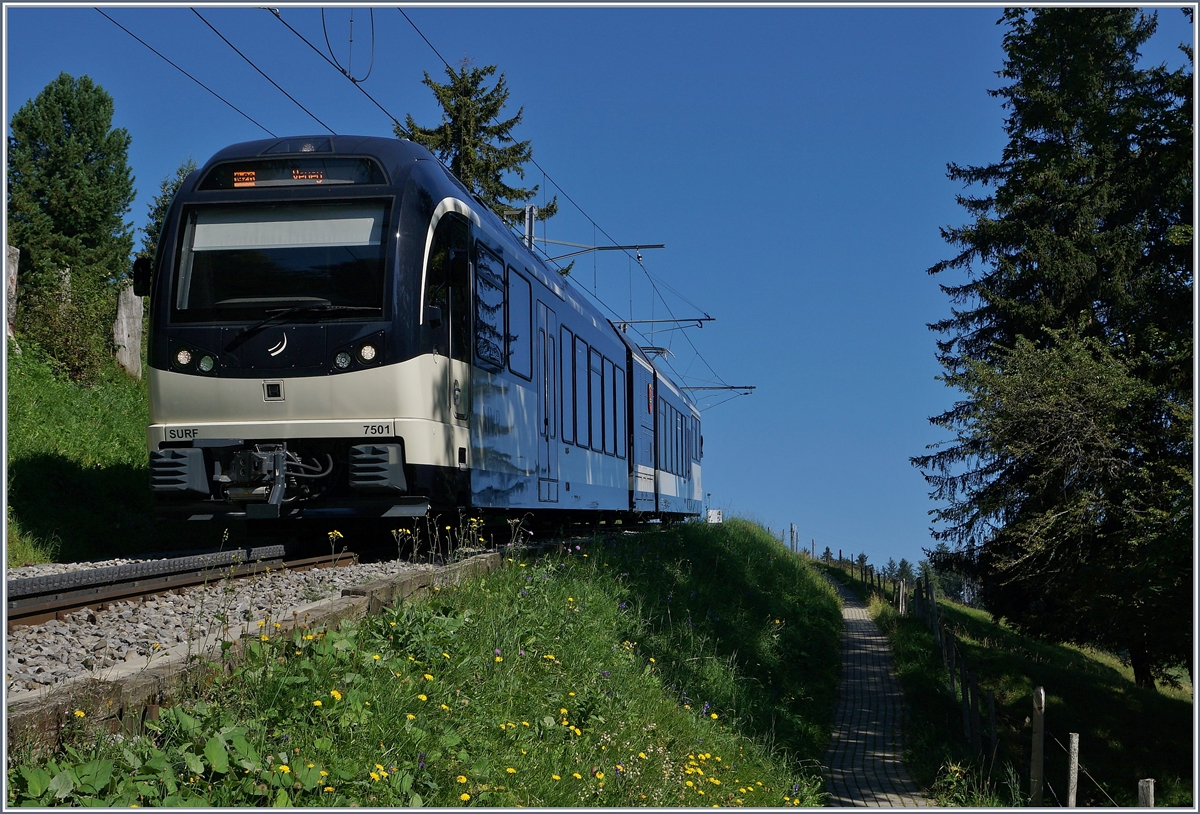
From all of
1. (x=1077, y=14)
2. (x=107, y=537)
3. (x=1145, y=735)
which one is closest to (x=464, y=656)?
(x=107, y=537)

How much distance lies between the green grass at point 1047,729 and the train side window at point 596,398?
20.3 ft

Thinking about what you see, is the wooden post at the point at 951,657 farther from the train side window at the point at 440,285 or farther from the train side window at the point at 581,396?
the train side window at the point at 440,285

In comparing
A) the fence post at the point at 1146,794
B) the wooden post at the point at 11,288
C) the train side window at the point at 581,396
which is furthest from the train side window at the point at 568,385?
the wooden post at the point at 11,288

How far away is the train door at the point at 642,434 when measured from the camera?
20.1 metres

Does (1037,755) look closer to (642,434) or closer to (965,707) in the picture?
(965,707)

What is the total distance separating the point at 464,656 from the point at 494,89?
99.3 ft

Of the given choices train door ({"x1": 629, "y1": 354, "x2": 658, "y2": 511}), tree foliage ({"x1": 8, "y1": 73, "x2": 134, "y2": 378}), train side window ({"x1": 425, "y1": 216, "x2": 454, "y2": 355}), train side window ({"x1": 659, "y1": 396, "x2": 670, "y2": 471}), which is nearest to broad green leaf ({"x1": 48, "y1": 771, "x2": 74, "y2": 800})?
train side window ({"x1": 425, "y1": 216, "x2": 454, "y2": 355})

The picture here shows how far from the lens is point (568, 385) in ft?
47.4

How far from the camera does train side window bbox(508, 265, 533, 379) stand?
11695mm

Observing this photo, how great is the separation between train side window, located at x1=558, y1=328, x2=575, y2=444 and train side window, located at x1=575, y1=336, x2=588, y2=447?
0.27 metres

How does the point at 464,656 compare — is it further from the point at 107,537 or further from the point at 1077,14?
the point at 1077,14

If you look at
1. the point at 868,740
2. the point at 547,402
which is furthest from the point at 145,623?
the point at 868,740

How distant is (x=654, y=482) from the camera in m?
22.7

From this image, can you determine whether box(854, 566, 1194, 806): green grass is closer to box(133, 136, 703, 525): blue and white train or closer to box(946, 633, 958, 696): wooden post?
box(946, 633, 958, 696): wooden post
